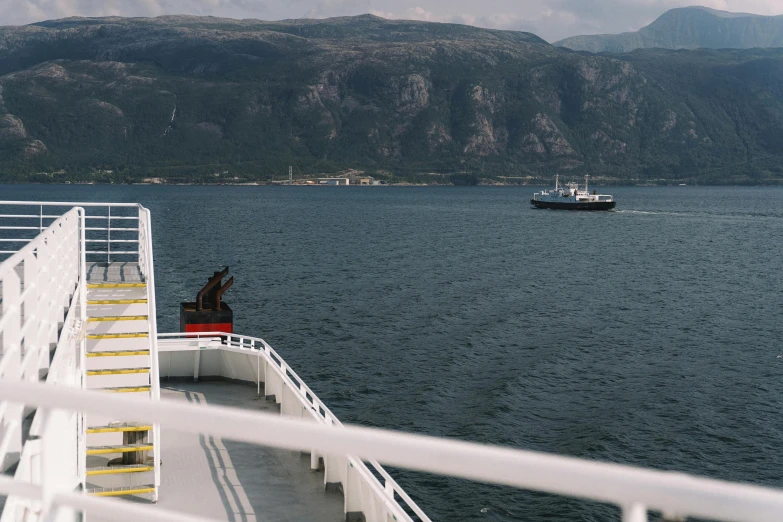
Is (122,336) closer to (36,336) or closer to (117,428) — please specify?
(117,428)

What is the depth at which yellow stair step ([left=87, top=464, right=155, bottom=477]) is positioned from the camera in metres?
12.2

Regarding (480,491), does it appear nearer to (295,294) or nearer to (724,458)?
(724,458)

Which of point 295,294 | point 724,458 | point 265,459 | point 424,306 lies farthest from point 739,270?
point 265,459

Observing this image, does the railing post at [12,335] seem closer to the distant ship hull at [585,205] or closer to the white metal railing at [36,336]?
the white metal railing at [36,336]

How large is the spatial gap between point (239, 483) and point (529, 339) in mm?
27838

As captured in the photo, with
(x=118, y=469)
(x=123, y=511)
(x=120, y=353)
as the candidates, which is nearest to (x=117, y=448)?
(x=118, y=469)

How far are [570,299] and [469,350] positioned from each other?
1912 centimetres

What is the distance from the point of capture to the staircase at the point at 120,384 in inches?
481

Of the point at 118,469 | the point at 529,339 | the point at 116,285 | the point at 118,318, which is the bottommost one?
the point at 529,339

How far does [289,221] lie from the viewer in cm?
13225

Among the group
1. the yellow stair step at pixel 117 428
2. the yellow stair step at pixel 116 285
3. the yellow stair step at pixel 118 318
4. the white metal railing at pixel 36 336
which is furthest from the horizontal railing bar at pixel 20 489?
the yellow stair step at pixel 116 285

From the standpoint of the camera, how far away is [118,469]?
12281 millimetres

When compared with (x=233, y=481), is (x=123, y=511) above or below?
above

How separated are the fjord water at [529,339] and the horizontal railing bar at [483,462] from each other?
18.7 m
